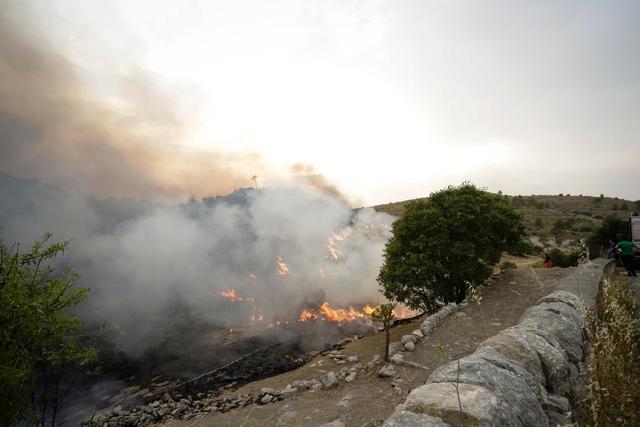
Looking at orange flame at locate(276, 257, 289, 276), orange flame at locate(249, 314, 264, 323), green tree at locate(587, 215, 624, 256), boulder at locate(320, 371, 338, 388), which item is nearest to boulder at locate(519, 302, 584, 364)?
Answer: boulder at locate(320, 371, 338, 388)

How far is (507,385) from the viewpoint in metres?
3.39

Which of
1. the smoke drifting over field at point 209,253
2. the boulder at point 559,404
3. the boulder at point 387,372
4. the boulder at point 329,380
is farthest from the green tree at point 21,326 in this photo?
the smoke drifting over field at point 209,253

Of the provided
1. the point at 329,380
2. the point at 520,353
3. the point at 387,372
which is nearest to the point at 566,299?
the point at 520,353

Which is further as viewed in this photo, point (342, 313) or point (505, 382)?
point (342, 313)

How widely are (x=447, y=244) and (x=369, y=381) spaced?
9126 mm

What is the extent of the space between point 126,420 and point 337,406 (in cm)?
823

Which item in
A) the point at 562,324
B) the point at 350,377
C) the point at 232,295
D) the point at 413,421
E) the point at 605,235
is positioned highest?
the point at 413,421

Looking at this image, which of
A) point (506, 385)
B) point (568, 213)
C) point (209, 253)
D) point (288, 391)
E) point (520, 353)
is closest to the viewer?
point (506, 385)

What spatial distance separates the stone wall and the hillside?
4546 cm

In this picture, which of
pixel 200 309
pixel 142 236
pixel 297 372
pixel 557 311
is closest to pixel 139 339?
pixel 200 309

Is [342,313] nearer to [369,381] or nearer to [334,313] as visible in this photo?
[334,313]

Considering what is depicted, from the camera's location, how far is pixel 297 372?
14.5 meters

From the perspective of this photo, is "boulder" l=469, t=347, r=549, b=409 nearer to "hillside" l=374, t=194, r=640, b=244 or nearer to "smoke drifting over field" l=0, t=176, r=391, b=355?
"smoke drifting over field" l=0, t=176, r=391, b=355

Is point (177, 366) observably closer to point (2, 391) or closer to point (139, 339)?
point (139, 339)
